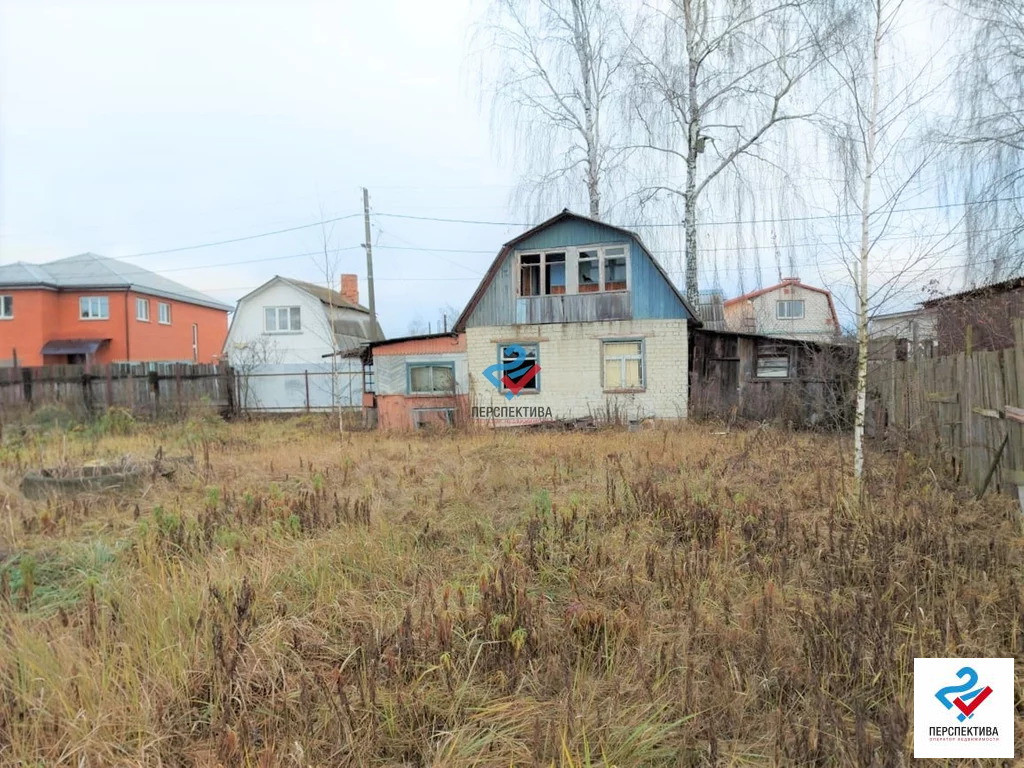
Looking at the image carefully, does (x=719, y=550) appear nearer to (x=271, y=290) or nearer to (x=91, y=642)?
(x=91, y=642)

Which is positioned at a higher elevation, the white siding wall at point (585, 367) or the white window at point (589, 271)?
the white window at point (589, 271)

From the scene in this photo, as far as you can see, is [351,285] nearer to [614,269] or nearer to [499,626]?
[614,269]

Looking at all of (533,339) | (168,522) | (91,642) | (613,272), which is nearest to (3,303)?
(533,339)

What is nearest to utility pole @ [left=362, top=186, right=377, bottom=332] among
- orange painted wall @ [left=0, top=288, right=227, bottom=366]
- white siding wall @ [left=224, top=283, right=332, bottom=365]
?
white siding wall @ [left=224, top=283, right=332, bottom=365]

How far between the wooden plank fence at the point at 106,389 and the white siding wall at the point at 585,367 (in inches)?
371

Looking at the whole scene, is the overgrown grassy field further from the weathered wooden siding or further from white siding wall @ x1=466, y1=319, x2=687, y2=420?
the weathered wooden siding

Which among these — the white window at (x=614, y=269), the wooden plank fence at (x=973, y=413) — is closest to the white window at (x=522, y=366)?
the white window at (x=614, y=269)

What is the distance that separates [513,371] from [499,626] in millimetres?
13248

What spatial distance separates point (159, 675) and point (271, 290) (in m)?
26.7

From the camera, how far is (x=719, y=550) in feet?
13.3

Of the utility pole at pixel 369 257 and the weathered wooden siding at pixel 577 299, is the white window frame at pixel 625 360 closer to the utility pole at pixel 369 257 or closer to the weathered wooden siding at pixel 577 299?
the weathered wooden siding at pixel 577 299

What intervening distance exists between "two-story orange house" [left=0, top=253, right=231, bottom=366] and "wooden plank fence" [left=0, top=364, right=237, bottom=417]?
11836 mm

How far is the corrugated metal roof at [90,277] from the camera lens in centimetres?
2733

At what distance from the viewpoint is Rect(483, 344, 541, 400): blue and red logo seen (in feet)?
52.4
